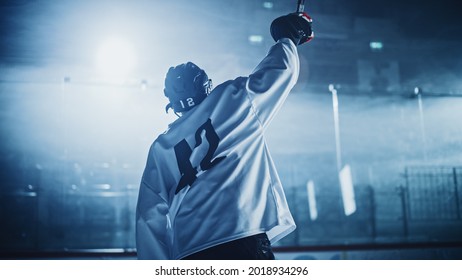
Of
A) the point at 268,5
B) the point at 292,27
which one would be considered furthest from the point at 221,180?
the point at 268,5

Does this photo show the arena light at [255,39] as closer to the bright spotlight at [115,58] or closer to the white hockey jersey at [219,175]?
the bright spotlight at [115,58]

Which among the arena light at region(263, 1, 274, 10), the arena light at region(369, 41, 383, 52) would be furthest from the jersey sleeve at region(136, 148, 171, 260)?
the arena light at region(369, 41, 383, 52)

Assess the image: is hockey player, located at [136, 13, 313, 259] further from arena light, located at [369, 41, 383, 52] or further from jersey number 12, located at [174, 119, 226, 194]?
arena light, located at [369, 41, 383, 52]

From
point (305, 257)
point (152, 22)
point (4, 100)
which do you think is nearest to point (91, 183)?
point (4, 100)

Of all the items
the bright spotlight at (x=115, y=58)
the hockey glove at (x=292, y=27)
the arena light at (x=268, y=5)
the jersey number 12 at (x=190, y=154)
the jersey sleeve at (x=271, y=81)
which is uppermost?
the arena light at (x=268, y=5)

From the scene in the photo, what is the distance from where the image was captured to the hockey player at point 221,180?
3.04 feet

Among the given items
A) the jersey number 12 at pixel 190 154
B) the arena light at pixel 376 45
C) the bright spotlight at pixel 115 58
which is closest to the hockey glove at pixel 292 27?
the jersey number 12 at pixel 190 154

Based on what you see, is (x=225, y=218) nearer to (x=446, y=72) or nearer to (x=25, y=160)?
(x=446, y=72)

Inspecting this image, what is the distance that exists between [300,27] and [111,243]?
4754 millimetres

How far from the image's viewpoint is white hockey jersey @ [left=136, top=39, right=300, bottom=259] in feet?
3.04

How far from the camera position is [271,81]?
96 centimetres

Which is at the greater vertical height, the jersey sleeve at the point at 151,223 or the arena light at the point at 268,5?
the arena light at the point at 268,5

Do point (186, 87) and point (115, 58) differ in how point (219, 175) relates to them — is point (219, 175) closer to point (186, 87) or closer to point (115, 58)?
point (186, 87)

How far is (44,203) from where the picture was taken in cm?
515
